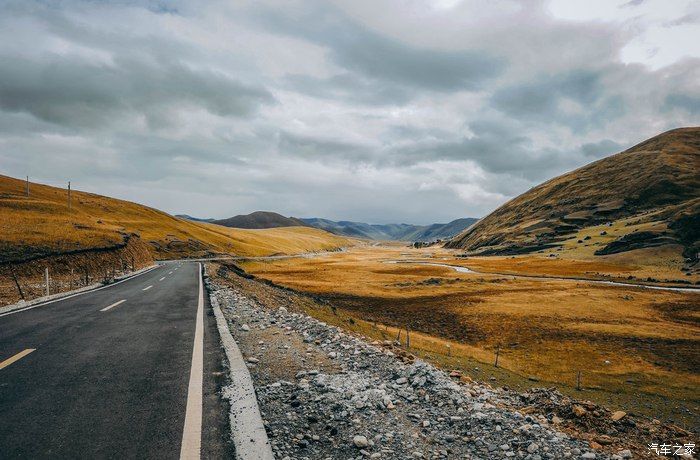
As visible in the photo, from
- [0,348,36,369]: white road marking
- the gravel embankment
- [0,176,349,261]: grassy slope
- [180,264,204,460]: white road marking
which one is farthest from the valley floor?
[0,176,349,261]: grassy slope

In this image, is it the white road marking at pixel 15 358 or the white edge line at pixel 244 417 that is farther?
the white road marking at pixel 15 358

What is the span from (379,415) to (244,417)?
8.84 ft

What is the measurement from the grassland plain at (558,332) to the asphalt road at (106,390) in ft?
57.5

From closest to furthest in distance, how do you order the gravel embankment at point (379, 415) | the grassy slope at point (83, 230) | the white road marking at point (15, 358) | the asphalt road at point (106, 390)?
the asphalt road at point (106, 390) < the gravel embankment at point (379, 415) < the white road marking at point (15, 358) < the grassy slope at point (83, 230)

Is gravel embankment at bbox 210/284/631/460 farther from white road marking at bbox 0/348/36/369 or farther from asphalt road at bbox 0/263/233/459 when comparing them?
white road marking at bbox 0/348/36/369

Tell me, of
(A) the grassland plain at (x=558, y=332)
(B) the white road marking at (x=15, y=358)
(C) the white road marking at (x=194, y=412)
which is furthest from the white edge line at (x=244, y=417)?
(A) the grassland plain at (x=558, y=332)

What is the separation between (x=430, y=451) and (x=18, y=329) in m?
15.8

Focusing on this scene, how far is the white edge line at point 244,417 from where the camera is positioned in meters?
5.30

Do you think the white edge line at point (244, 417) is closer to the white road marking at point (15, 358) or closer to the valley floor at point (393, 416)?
the valley floor at point (393, 416)

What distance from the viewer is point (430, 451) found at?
6.03 m

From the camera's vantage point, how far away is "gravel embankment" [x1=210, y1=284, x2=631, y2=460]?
600 cm

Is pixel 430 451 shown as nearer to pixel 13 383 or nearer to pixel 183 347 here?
pixel 183 347

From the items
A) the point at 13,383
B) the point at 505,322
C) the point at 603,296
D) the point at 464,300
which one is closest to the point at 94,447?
the point at 13,383

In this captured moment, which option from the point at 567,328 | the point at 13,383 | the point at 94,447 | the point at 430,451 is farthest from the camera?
the point at 567,328
